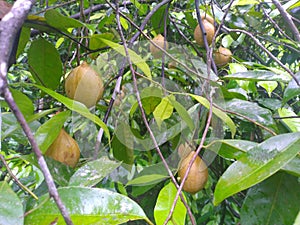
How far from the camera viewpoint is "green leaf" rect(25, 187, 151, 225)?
315mm

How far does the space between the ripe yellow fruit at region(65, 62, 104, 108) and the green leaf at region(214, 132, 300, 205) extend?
219mm

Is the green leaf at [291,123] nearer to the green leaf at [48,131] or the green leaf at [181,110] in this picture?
the green leaf at [181,110]

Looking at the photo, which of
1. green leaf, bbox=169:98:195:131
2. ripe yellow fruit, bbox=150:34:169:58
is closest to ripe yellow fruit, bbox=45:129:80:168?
green leaf, bbox=169:98:195:131

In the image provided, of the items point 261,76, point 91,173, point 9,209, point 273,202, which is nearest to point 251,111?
point 261,76

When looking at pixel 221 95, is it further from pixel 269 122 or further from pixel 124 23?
pixel 124 23

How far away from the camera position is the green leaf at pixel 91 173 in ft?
1.32

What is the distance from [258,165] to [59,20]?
0.27 meters

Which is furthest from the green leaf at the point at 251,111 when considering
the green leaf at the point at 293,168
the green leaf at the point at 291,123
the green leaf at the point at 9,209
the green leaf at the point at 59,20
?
the green leaf at the point at 9,209

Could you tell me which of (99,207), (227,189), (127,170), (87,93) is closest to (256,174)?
(227,189)

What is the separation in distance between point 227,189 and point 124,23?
71cm

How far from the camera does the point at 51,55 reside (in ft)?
1.88

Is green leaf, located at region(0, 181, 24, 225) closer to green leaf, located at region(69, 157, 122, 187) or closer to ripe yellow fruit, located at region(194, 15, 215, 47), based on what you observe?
green leaf, located at region(69, 157, 122, 187)

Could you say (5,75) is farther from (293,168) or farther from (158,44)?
(158,44)

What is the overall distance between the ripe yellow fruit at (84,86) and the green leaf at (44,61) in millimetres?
54
